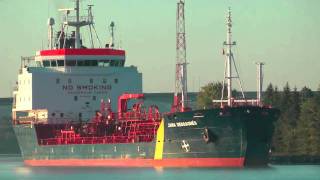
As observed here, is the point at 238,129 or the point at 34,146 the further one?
the point at 34,146

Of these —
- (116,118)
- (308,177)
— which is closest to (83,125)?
(116,118)

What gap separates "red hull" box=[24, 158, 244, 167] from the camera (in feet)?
354

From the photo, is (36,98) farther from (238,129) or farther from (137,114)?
(238,129)

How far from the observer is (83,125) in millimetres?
125562

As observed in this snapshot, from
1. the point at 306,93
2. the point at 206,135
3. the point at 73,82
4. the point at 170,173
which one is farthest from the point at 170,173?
the point at 306,93

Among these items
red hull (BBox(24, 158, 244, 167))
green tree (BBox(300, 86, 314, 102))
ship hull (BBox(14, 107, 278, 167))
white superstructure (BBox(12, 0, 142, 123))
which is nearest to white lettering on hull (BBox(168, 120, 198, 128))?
ship hull (BBox(14, 107, 278, 167))

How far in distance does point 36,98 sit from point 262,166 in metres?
26.8

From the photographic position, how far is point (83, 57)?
129750 millimetres

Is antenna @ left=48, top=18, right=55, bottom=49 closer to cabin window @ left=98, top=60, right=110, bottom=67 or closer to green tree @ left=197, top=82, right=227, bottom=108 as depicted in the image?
cabin window @ left=98, top=60, right=110, bottom=67

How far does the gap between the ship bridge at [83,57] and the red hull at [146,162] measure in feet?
30.6

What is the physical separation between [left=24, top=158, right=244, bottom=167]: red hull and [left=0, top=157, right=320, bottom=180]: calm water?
582mm

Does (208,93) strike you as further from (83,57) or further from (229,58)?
(229,58)

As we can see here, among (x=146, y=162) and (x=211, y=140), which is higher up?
(x=211, y=140)

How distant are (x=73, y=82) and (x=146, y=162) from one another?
55.8 feet
